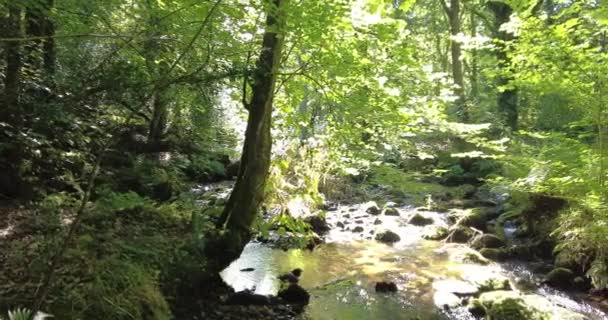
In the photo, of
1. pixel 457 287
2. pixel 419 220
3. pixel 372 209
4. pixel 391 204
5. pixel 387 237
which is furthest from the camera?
pixel 391 204

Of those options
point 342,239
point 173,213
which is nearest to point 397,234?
point 342,239

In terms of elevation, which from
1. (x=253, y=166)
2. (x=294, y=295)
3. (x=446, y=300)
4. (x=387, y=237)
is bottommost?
(x=446, y=300)

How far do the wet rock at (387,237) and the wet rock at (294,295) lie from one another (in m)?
4.29

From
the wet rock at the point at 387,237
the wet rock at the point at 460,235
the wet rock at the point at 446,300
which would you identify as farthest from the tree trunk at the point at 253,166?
the wet rock at the point at 460,235

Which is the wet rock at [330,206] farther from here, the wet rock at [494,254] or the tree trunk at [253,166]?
the tree trunk at [253,166]

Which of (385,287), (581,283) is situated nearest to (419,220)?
(581,283)

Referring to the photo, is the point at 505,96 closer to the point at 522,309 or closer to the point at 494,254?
the point at 494,254

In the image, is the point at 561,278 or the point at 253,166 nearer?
the point at 253,166

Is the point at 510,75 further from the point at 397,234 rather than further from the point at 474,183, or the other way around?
the point at 474,183

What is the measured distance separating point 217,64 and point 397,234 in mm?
6966

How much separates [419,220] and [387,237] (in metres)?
1.74

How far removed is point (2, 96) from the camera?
5859mm

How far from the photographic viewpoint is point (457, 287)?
6.93 meters

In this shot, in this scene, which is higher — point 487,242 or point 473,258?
point 487,242
